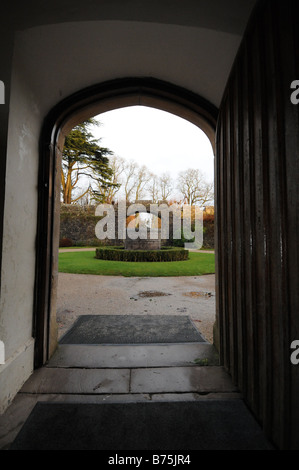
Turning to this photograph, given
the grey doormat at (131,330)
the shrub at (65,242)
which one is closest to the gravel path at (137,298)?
the grey doormat at (131,330)

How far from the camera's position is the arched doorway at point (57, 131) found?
8.09ft

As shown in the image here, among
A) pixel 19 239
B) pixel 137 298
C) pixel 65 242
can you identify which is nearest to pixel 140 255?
pixel 137 298

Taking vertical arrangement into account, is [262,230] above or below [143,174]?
below

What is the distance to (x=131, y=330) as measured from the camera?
3.38m

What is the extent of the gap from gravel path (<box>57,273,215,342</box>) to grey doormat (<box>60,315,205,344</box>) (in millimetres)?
201

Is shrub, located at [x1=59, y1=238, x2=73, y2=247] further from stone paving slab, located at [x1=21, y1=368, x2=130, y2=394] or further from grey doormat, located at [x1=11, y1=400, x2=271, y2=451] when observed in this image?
grey doormat, located at [x1=11, y1=400, x2=271, y2=451]

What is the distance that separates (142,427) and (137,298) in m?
3.74

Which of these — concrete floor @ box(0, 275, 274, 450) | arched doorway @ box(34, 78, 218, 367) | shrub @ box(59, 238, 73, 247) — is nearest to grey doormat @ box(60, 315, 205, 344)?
concrete floor @ box(0, 275, 274, 450)

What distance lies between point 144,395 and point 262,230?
5.70ft

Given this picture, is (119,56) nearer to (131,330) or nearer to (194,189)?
(131,330)

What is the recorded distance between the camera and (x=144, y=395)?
1.94 m

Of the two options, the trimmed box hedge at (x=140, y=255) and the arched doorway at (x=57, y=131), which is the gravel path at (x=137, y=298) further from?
the trimmed box hedge at (x=140, y=255)
